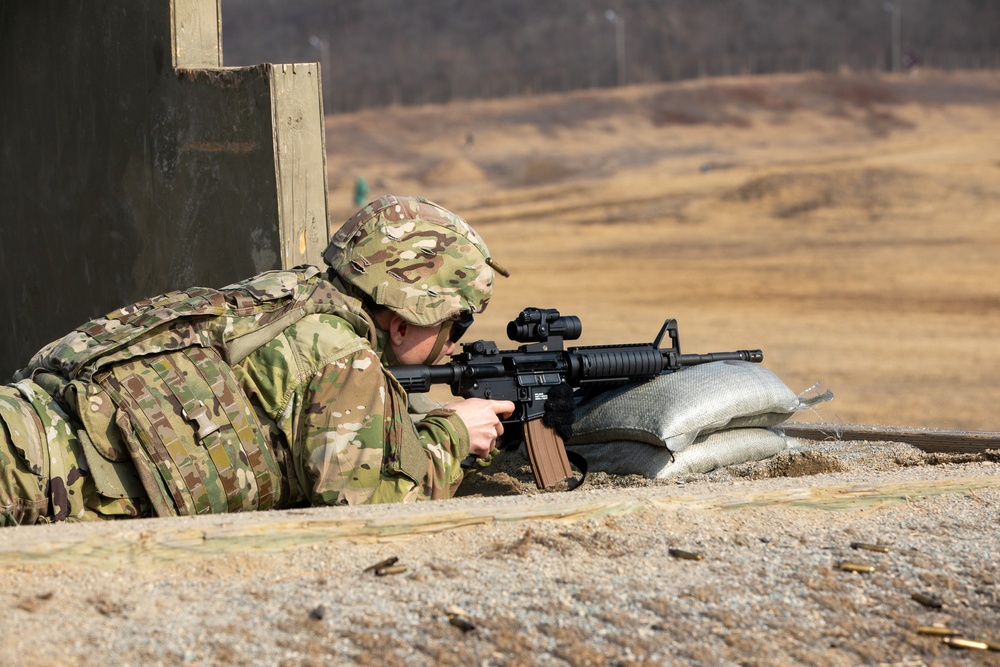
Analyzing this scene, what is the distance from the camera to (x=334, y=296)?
372 cm

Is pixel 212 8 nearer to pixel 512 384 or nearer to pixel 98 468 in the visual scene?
pixel 512 384

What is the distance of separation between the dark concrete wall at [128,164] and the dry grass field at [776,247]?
10.2 feet

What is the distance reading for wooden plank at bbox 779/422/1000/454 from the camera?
502 cm

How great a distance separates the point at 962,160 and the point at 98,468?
28.7 metres

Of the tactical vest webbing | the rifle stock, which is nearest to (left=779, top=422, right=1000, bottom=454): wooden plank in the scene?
the rifle stock

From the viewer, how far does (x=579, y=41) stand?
75.4 metres

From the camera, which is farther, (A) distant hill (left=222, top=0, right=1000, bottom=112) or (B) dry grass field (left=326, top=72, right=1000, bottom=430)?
(A) distant hill (left=222, top=0, right=1000, bottom=112)

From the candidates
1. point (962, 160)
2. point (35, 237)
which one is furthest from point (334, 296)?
point (962, 160)

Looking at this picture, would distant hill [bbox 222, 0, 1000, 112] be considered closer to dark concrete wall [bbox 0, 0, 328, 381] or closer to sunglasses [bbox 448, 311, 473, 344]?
dark concrete wall [bbox 0, 0, 328, 381]

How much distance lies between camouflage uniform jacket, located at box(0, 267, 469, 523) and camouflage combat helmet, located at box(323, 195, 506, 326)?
240mm

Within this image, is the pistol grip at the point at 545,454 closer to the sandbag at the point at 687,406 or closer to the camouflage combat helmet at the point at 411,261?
the sandbag at the point at 687,406

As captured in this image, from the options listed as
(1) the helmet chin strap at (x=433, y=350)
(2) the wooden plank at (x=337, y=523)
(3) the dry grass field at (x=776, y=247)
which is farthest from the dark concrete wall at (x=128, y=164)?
(3) the dry grass field at (x=776, y=247)

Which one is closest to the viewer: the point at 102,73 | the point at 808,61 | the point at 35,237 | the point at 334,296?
the point at 334,296

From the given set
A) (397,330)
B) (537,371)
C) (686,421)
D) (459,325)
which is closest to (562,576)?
(397,330)
